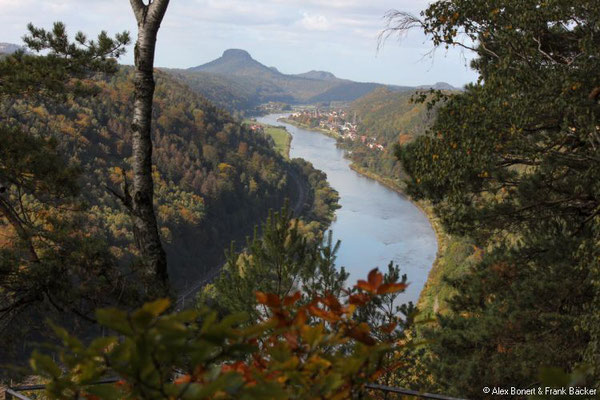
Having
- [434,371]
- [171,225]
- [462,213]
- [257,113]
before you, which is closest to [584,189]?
[462,213]

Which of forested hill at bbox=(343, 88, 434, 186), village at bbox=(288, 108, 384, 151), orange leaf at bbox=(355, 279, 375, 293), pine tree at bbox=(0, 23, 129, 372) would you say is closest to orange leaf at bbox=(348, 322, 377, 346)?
orange leaf at bbox=(355, 279, 375, 293)

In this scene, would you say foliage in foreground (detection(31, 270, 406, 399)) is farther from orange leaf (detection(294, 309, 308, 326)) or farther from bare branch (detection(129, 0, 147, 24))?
bare branch (detection(129, 0, 147, 24))

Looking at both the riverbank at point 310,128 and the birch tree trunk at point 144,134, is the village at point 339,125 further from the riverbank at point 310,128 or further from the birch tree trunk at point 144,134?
the birch tree trunk at point 144,134

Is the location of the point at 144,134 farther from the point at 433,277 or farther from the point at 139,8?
the point at 433,277

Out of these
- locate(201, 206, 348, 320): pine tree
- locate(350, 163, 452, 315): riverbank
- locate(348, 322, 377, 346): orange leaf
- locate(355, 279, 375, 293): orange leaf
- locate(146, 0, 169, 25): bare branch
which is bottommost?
locate(350, 163, 452, 315): riverbank

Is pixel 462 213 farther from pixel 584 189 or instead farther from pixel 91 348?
Answer: pixel 91 348

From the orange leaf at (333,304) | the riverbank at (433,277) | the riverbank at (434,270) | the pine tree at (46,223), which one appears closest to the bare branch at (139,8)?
the pine tree at (46,223)
